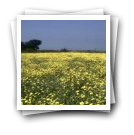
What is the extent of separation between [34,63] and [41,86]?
50 cm

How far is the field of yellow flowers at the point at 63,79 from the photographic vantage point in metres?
91.8

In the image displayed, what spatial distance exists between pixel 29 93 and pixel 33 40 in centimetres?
107

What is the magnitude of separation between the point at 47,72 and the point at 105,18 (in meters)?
1.63

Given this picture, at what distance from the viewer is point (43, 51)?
91875 mm

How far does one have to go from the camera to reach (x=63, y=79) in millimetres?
91938

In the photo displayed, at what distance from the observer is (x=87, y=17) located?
91.7 metres

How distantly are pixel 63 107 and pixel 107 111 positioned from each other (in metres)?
0.88

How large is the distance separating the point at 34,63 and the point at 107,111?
5.91ft

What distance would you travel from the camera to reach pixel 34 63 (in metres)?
92.1

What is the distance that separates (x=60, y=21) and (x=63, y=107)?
172 cm

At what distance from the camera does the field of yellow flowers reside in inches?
3615

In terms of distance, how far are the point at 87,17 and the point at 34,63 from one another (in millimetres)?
1453

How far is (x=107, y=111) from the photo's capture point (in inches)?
3607

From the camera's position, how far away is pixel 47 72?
3622 inches
